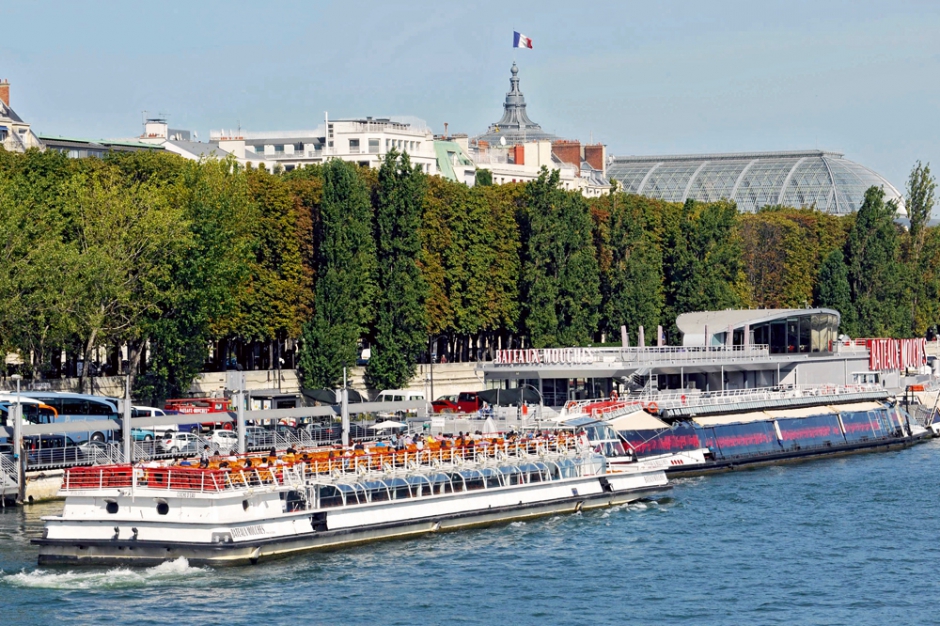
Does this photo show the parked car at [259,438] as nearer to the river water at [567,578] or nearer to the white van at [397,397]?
the river water at [567,578]

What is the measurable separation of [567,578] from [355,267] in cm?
4715

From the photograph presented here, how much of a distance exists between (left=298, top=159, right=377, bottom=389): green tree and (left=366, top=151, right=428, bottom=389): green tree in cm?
101

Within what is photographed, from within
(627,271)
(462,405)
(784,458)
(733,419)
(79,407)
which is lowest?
(784,458)

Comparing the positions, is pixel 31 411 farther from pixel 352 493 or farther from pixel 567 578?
Answer: pixel 567 578

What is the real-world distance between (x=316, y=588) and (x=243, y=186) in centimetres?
5032

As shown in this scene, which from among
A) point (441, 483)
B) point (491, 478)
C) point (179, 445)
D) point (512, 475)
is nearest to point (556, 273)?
point (179, 445)

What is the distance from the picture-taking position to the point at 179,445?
70.0 m

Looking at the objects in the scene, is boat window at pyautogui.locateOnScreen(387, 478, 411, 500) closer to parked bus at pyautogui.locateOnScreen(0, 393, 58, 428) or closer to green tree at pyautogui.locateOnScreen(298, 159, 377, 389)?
parked bus at pyautogui.locateOnScreen(0, 393, 58, 428)

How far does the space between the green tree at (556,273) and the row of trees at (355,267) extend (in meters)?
0.14

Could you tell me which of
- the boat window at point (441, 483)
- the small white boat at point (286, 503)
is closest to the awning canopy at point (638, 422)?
the small white boat at point (286, 503)

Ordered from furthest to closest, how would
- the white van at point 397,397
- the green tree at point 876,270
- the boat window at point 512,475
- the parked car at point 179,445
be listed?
the green tree at point 876,270
the white van at point 397,397
the parked car at point 179,445
the boat window at point 512,475

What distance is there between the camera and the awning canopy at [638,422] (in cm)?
7612

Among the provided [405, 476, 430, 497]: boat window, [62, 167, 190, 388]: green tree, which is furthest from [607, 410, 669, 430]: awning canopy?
[62, 167, 190, 388]: green tree

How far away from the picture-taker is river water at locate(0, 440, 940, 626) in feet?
146
